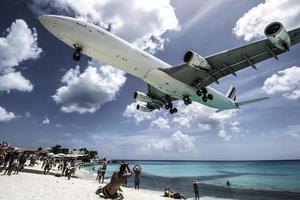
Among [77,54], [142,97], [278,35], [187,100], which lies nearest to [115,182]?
[77,54]

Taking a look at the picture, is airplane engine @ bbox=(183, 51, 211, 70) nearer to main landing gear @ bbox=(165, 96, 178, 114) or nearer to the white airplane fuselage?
the white airplane fuselage

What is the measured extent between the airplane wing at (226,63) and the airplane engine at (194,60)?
1.02 m

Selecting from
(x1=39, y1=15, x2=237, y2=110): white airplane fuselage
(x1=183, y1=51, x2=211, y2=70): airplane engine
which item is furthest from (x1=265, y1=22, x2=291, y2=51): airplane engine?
(x1=39, y1=15, x2=237, y2=110): white airplane fuselage

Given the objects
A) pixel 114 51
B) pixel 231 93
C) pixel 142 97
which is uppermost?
pixel 231 93

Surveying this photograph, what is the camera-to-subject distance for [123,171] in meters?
11.7

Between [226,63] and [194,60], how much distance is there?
409 cm

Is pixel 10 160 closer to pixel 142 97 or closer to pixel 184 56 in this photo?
pixel 142 97

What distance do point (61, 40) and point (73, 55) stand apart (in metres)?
1.81

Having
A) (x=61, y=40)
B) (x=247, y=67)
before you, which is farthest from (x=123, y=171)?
(x=247, y=67)

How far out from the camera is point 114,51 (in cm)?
2311

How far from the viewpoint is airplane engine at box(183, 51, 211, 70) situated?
23453mm

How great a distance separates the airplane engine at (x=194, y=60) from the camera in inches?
923

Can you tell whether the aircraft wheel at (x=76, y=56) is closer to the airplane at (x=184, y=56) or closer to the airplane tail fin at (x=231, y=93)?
the airplane at (x=184, y=56)

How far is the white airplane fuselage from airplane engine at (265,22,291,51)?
1030 cm
